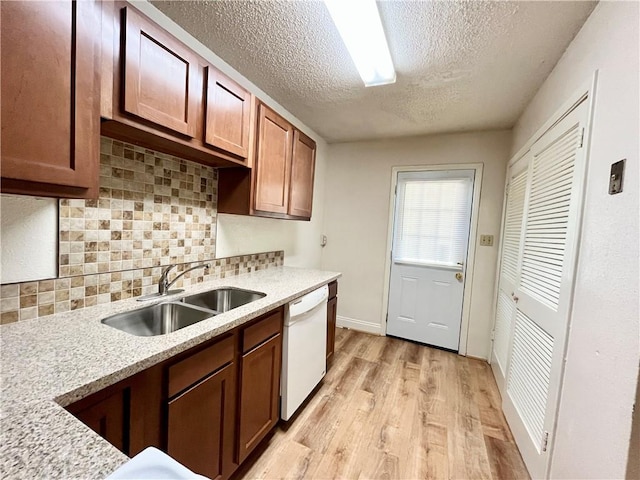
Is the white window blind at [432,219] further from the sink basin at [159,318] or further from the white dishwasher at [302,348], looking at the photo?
the sink basin at [159,318]

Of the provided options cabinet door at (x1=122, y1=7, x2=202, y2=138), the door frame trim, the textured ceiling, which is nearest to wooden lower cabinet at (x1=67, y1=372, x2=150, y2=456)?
cabinet door at (x1=122, y1=7, x2=202, y2=138)

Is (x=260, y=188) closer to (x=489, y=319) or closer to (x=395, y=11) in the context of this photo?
(x=395, y=11)

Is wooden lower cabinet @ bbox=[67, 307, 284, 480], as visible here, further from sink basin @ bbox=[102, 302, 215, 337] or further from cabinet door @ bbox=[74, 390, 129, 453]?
sink basin @ bbox=[102, 302, 215, 337]

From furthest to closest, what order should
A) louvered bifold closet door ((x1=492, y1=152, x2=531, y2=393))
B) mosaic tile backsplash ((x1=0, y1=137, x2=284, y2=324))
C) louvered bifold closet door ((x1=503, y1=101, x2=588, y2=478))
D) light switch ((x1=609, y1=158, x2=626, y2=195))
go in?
louvered bifold closet door ((x1=492, y1=152, x2=531, y2=393)), louvered bifold closet door ((x1=503, y1=101, x2=588, y2=478)), mosaic tile backsplash ((x1=0, y1=137, x2=284, y2=324)), light switch ((x1=609, y1=158, x2=626, y2=195))

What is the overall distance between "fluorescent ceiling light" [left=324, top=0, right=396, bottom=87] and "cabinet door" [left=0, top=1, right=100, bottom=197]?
3.25 feet

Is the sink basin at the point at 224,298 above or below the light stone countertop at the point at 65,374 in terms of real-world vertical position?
below

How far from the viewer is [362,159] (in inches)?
128

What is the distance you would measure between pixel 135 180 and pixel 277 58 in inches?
45.3

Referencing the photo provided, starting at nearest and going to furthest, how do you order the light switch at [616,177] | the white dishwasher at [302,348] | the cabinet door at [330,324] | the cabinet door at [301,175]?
the light switch at [616,177], the white dishwasher at [302,348], the cabinet door at [301,175], the cabinet door at [330,324]

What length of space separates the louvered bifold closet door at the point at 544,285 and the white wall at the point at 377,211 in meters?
0.90

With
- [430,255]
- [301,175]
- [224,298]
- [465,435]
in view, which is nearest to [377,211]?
[430,255]

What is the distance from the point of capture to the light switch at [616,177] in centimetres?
92

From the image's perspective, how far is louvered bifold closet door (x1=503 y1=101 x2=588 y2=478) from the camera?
4.02 ft

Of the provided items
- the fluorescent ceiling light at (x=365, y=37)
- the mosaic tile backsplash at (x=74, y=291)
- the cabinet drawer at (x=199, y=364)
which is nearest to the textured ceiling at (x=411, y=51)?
the fluorescent ceiling light at (x=365, y=37)
